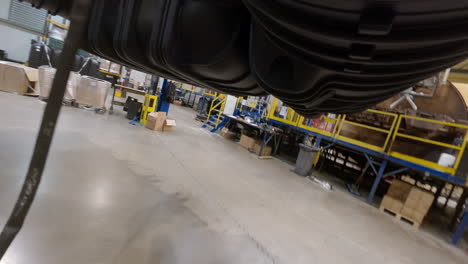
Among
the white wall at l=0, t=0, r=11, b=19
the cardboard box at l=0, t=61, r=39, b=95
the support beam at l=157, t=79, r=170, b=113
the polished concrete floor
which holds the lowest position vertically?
the polished concrete floor

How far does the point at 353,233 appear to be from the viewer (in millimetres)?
2816

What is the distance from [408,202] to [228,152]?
369 cm

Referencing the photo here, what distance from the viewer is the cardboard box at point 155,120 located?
5.13m

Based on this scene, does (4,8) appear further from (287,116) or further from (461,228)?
(461,228)

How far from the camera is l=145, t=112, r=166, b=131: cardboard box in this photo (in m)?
5.13

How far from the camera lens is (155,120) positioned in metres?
5.11

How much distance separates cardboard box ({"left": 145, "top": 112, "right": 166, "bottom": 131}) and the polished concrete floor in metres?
0.96

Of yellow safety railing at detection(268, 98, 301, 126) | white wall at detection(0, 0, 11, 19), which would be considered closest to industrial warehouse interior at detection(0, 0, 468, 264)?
yellow safety railing at detection(268, 98, 301, 126)

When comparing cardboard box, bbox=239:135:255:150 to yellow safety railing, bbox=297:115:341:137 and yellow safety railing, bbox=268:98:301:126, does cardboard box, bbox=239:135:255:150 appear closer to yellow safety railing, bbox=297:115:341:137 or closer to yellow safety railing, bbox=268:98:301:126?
yellow safety railing, bbox=268:98:301:126

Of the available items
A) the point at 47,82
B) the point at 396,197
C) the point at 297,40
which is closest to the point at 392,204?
the point at 396,197

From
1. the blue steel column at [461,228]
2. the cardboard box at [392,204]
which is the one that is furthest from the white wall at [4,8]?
the blue steel column at [461,228]

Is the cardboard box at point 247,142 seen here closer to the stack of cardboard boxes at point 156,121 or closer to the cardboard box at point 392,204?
the stack of cardboard boxes at point 156,121

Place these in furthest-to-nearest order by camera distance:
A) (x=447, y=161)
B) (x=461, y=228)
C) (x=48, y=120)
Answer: (x=447, y=161) → (x=461, y=228) → (x=48, y=120)

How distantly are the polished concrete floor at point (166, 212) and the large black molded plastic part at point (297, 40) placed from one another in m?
1.29
